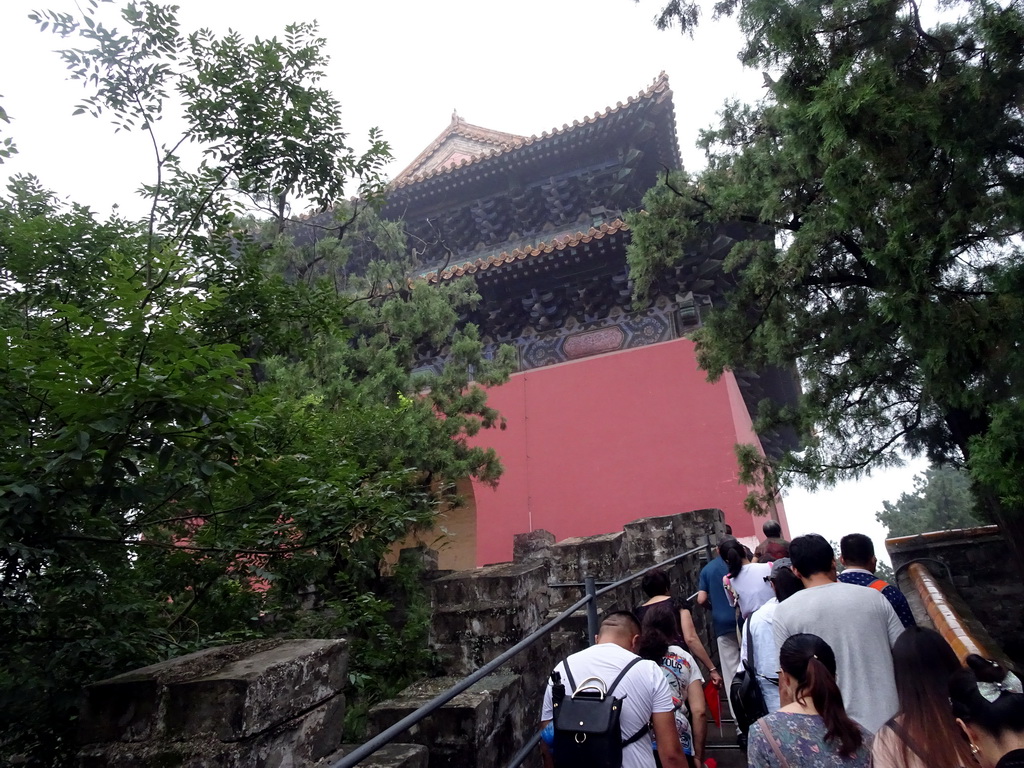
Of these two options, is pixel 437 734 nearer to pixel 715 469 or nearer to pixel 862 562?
pixel 862 562

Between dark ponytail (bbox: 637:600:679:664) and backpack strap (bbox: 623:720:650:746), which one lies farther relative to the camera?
dark ponytail (bbox: 637:600:679:664)

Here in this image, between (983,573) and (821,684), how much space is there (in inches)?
276

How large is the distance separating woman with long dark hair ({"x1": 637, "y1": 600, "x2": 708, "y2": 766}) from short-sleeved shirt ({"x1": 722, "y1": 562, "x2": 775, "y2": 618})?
108 cm

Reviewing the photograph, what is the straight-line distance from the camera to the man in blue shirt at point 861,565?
297cm

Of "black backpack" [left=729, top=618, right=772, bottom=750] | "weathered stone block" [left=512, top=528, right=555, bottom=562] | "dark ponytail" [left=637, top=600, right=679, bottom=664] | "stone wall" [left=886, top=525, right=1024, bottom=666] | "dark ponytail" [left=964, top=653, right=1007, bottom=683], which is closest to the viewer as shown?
"dark ponytail" [left=964, top=653, right=1007, bottom=683]

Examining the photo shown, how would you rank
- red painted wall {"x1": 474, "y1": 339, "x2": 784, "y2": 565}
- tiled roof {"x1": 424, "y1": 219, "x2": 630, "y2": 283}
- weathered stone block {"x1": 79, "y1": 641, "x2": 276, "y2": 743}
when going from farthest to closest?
tiled roof {"x1": 424, "y1": 219, "x2": 630, "y2": 283} → red painted wall {"x1": 474, "y1": 339, "x2": 784, "y2": 565} → weathered stone block {"x1": 79, "y1": 641, "x2": 276, "y2": 743}

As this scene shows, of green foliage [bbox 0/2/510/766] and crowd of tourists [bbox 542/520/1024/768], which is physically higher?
green foliage [bbox 0/2/510/766]

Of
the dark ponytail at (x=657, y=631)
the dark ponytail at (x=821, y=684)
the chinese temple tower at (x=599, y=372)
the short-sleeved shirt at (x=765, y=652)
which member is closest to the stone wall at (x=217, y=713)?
the dark ponytail at (x=821, y=684)

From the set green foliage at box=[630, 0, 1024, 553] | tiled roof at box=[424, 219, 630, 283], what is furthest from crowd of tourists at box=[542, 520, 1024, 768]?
tiled roof at box=[424, 219, 630, 283]

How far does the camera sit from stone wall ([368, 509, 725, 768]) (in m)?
2.72

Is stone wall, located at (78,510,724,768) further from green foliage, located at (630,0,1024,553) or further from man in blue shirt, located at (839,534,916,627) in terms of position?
green foliage, located at (630,0,1024,553)

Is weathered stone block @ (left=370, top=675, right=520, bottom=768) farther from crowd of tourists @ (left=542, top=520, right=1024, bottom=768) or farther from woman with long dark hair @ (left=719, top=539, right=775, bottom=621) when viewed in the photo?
woman with long dark hair @ (left=719, top=539, right=775, bottom=621)

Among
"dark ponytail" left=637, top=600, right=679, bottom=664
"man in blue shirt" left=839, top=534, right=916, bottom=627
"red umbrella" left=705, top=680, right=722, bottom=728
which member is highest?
"man in blue shirt" left=839, top=534, right=916, bottom=627

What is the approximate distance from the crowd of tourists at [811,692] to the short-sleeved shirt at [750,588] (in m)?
0.77
